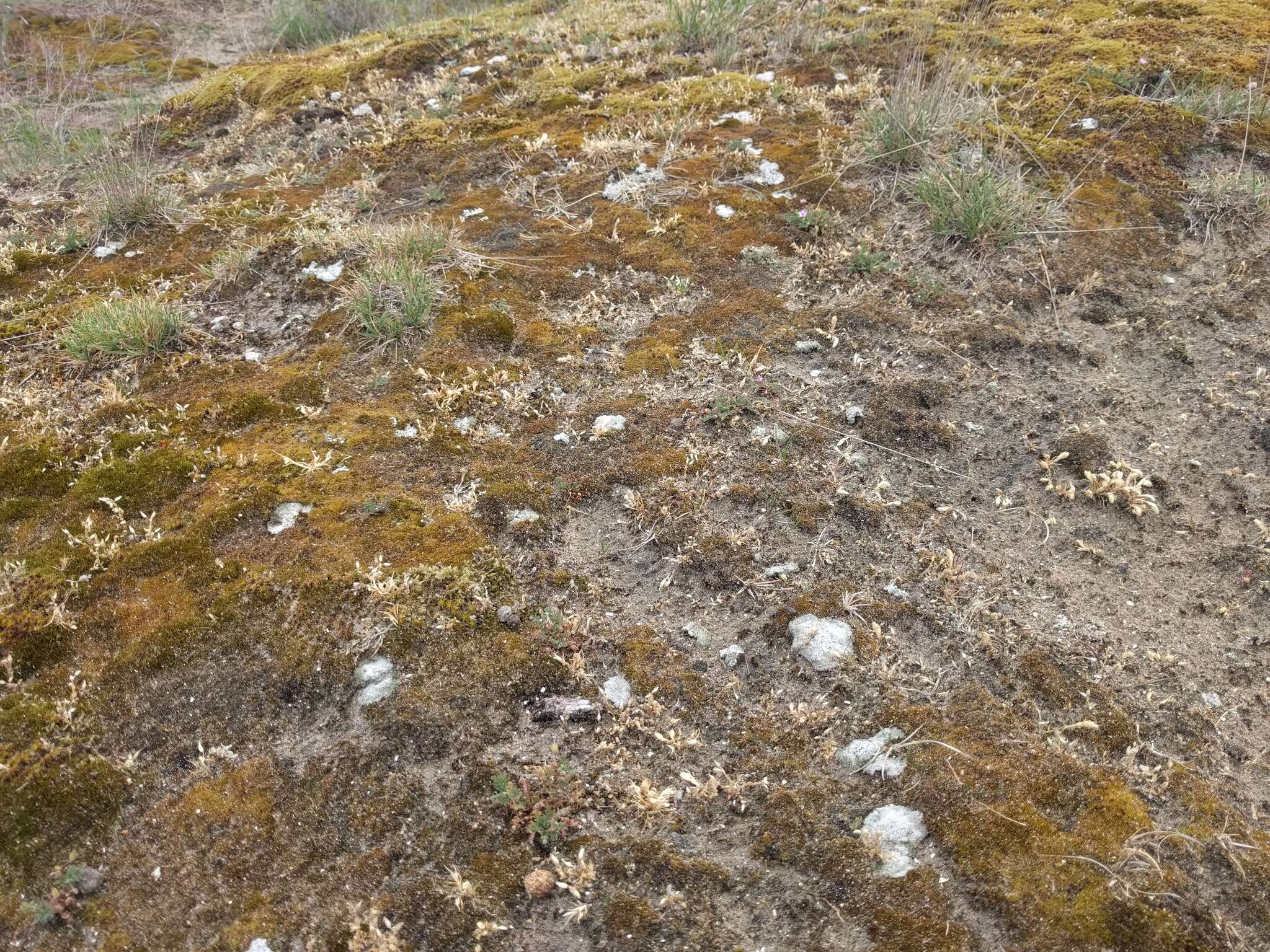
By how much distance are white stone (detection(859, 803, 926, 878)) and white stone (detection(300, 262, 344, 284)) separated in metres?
4.78

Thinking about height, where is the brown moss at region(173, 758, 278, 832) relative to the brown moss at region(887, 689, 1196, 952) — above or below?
above

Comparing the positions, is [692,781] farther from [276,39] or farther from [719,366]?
[276,39]

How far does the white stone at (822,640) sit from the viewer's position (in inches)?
134

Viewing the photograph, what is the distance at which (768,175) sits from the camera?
6328 mm

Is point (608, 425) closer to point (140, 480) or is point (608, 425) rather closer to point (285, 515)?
point (285, 515)

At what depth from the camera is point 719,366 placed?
4879mm

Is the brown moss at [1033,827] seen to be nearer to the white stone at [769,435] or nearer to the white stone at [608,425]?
the white stone at [769,435]

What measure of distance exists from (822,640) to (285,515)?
8.74ft

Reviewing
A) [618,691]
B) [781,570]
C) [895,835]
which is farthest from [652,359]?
[895,835]

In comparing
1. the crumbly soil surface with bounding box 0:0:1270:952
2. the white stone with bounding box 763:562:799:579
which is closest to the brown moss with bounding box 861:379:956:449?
the crumbly soil surface with bounding box 0:0:1270:952

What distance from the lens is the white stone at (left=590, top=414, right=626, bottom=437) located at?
452 centimetres

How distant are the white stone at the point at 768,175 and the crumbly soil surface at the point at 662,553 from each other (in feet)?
0.57

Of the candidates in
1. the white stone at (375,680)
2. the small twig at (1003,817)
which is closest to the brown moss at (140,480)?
the white stone at (375,680)

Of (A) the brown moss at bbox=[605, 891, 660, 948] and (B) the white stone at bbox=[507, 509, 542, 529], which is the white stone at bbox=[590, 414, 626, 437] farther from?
(A) the brown moss at bbox=[605, 891, 660, 948]
